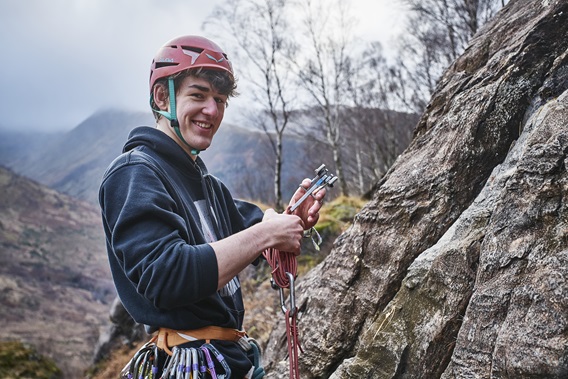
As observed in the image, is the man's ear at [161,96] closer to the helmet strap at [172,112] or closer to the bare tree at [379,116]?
the helmet strap at [172,112]

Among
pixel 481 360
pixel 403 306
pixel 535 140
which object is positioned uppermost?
pixel 535 140

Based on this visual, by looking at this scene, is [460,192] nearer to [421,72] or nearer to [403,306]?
[403,306]

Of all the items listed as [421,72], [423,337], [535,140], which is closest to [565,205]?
→ [535,140]

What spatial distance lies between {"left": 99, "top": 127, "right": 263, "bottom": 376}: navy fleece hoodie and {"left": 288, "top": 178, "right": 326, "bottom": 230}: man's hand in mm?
497

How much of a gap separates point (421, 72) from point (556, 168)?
1619cm

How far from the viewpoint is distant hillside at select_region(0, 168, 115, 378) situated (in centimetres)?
5656

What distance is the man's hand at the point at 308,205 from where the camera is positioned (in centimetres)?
230

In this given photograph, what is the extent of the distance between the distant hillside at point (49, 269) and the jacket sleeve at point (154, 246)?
48112 millimetres

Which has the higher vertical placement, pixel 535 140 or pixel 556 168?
pixel 535 140

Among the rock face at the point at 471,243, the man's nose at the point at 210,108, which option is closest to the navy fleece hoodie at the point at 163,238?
the man's nose at the point at 210,108

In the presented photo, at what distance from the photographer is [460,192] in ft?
10.1

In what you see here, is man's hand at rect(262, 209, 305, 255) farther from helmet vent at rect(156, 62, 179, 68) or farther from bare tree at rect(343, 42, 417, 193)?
bare tree at rect(343, 42, 417, 193)

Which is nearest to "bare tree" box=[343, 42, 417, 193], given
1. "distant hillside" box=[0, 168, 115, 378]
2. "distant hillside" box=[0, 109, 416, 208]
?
"distant hillside" box=[0, 109, 416, 208]

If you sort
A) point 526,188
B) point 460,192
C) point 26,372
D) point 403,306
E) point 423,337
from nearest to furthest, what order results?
point 526,188 → point 423,337 → point 403,306 → point 460,192 → point 26,372
